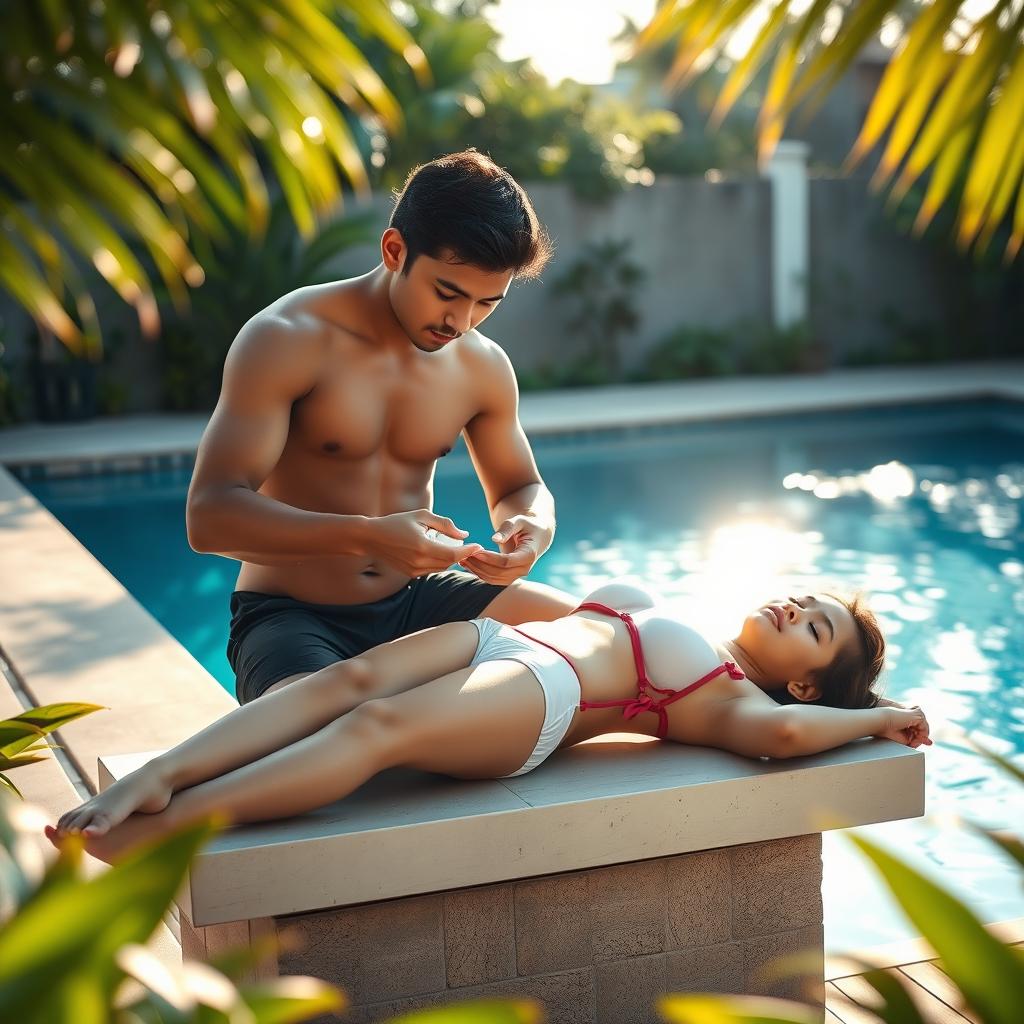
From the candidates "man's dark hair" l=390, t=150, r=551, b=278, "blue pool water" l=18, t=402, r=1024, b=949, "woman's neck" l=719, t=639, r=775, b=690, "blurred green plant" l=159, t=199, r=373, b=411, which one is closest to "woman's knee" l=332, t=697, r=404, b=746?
"woman's neck" l=719, t=639, r=775, b=690

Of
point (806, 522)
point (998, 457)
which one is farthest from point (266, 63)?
point (998, 457)

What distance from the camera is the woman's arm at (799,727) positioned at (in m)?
2.48

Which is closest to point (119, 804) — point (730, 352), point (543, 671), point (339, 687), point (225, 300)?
point (339, 687)

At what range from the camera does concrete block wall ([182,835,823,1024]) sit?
230 cm

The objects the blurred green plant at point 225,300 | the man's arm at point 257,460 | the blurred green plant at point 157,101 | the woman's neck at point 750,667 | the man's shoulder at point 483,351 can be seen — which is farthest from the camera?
the blurred green plant at point 225,300

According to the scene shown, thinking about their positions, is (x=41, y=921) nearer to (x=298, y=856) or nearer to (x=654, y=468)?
(x=298, y=856)

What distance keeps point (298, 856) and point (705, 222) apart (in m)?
12.5

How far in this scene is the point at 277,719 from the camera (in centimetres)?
229

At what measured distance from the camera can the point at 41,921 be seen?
2.32ft

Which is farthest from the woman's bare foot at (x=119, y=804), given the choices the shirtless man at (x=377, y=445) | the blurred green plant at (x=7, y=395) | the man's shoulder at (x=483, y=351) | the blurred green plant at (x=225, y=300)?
the blurred green plant at (x=225, y=300)

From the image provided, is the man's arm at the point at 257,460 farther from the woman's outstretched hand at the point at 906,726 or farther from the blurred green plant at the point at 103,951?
the blurred green plant at the point at 103,951

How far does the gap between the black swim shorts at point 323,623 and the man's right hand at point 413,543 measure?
30cm

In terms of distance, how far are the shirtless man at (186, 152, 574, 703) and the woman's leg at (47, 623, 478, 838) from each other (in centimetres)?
13

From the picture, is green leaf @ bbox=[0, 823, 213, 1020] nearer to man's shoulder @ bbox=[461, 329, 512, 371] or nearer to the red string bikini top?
the red string bikini top
